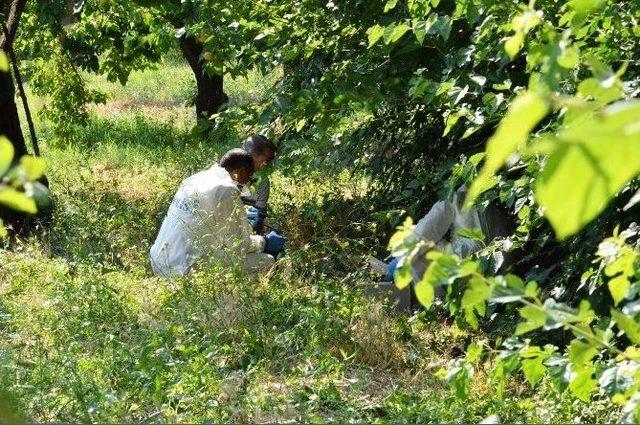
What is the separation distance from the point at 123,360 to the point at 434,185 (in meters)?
2.72

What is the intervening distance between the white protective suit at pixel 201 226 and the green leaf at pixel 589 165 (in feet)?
18.6

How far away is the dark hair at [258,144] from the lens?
7.44 meters

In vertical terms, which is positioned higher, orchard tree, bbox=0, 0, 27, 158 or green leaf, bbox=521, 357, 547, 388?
green leaf, bbox=521, 357, 547, 388

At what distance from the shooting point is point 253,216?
8070 millimetres

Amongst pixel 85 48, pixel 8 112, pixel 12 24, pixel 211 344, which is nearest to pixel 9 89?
pixel 8 112

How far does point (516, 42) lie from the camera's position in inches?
88.7

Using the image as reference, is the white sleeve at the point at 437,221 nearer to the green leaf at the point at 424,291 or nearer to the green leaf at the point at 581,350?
the green leaf at the point at 581,350

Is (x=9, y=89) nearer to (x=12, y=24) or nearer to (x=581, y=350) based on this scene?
(x=12, y=24)

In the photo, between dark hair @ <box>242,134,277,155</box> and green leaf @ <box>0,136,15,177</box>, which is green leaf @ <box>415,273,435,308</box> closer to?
green leaf @ <box>0,136,15,177</box>

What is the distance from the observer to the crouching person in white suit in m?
6.77

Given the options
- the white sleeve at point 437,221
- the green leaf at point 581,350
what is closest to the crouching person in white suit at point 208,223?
the white sleeve at point 437,221

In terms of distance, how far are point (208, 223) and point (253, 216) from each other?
1.29m

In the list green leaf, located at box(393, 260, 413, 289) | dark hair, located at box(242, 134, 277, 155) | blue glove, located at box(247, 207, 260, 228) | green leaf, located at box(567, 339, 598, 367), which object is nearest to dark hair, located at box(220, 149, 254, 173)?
dark hair, located at box(242, 134, 277, 155)

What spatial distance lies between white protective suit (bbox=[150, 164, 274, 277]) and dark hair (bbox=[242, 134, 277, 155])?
12.8 inches
